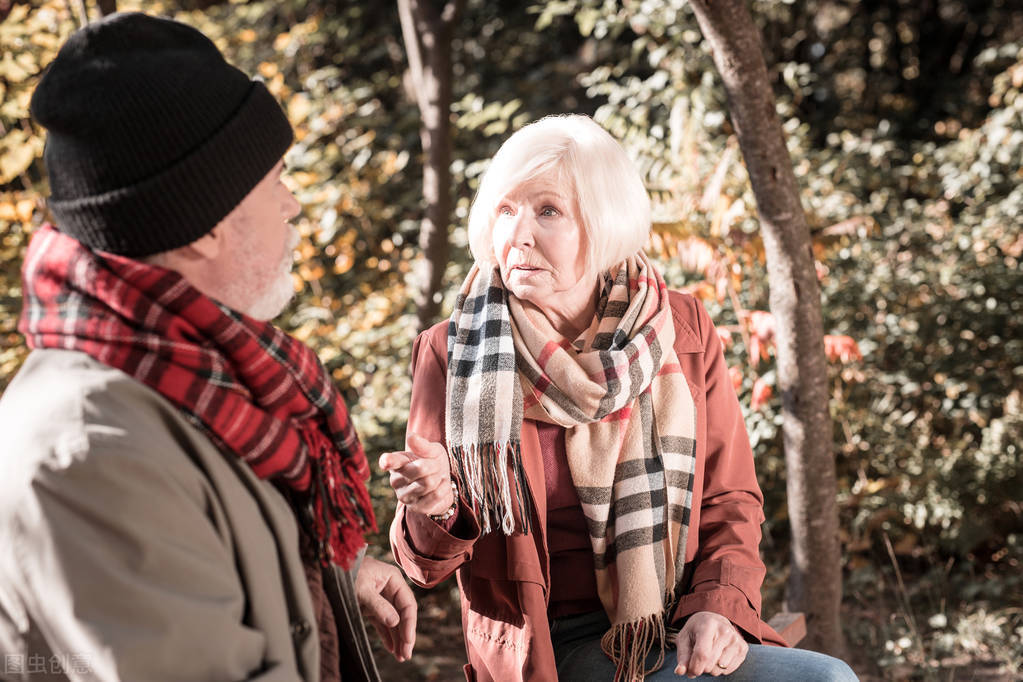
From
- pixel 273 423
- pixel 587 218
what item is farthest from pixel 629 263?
pixel 273 423

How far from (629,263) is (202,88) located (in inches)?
48.9

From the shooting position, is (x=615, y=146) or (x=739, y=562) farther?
(x=615, y=146)

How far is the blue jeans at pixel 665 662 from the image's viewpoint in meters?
1.94

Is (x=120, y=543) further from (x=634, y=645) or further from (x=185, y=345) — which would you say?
(x=634, y=645)

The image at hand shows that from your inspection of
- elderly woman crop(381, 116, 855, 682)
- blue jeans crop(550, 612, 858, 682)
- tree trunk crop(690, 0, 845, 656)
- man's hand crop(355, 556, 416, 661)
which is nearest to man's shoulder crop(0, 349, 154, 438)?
man's hand crop(355, 556, 416, 661)

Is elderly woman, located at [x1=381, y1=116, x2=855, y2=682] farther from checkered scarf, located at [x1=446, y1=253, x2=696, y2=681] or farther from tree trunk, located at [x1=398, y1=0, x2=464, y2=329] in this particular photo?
tree trunk, located at [x1=398, y1=0, x2=464, y2=329]

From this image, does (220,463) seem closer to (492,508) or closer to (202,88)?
(202,88)

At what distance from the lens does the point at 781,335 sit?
2.91m

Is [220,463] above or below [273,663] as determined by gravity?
above

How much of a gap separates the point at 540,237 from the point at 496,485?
577mm

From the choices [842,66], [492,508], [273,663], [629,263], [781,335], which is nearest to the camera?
[273,663]

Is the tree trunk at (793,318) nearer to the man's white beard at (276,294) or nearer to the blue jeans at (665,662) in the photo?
the blue jeans at (665,662)

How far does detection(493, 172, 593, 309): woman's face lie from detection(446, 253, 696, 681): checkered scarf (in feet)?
0.27

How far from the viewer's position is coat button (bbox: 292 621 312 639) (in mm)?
1399
